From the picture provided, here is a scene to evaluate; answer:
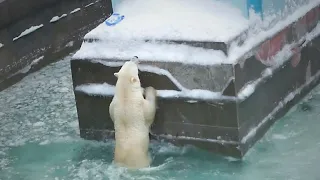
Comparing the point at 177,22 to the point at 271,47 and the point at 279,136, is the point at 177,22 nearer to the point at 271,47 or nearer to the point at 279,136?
the point at 271,47

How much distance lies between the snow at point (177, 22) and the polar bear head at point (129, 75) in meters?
0.32

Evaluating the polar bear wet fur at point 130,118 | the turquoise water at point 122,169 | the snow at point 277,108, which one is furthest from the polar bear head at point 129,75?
the snow at point 277,108

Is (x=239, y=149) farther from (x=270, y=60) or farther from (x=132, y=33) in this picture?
(x=132, y=33)

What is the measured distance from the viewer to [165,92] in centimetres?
463

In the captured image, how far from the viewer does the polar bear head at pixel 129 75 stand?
4453 millimetres

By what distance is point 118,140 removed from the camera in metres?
4.54

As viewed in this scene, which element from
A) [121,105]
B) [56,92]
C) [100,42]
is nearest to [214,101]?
[121,105]

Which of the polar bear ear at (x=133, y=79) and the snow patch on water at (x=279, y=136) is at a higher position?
the polar bear ear at (x=133, y=79)

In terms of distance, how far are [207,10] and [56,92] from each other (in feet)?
7.01

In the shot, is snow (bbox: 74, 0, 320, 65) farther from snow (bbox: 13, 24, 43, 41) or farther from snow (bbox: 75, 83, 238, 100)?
snow (bbox: 13, 24, 43, 41)

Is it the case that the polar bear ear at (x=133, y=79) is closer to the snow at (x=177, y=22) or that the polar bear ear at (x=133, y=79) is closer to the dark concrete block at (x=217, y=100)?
the dark concrete block at (x=217, y=100)

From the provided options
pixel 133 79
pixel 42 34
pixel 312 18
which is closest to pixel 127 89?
pixel 133 79

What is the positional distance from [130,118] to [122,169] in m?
0.38

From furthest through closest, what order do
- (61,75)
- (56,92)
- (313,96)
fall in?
(61,75) → (56,92) → (313,96)
